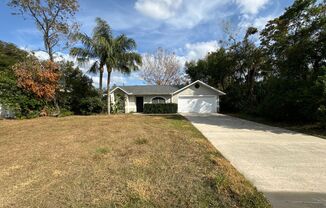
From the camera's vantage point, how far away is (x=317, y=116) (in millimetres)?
11617

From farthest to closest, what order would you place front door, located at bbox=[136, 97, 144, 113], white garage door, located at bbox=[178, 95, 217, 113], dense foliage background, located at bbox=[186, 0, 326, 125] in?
front door, located at bbox=[136, 97, 144, 113] → white garage door, located at bbox=[178, 95, 217, 113] → dense foliage background, located at bbox=[186, 0, 326, 125]

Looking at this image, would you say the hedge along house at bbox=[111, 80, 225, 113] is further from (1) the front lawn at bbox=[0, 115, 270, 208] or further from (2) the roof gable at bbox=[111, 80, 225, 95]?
(1) the front lawn at bbox=[0, 115, 270, 208]

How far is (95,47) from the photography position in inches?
827

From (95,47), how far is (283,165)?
724 inches

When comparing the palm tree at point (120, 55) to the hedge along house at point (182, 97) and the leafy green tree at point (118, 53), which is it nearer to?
the leafy green tree at point (118, 53)

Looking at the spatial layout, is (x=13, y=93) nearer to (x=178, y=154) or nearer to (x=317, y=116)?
(x=178, y=154)

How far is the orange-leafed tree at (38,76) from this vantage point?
19.2 metres

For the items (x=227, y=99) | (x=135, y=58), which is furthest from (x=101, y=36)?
(x=227, y=99)

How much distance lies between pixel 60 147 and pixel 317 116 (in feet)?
35.6

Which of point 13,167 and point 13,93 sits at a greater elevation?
point 13,93

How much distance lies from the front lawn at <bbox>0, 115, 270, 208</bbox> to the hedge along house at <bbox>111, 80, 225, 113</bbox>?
62.9ft

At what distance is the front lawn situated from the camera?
3836 millimetres

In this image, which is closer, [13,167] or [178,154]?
[13,167]

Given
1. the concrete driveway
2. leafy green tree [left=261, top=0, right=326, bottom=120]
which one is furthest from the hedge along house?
the concrete driveway
